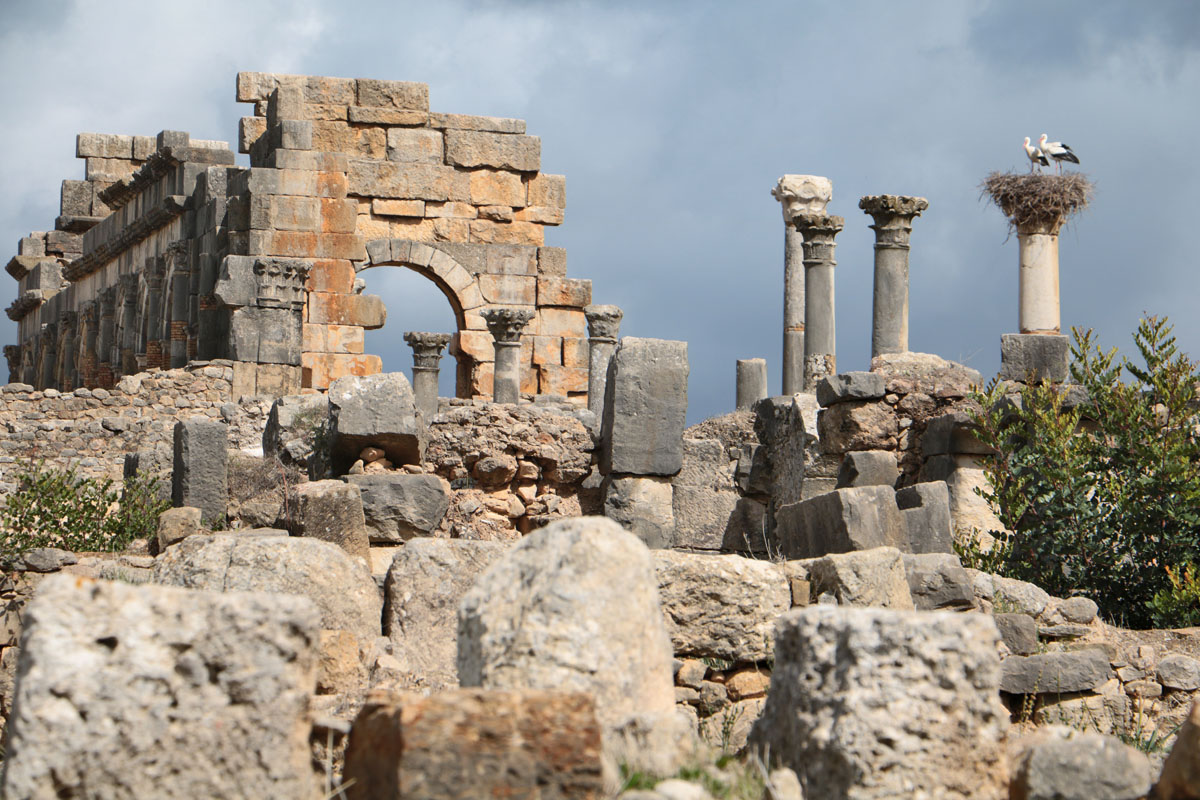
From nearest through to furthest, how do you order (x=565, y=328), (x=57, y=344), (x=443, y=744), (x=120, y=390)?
(x=443, y=744)
(x=120, y=390)
(x=565, y=328)
(x=57, y=344)

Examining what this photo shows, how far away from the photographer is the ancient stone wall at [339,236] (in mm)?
20266

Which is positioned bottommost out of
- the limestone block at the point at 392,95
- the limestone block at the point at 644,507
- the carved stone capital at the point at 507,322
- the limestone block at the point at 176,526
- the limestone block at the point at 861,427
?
the limestone block at the point at 176,526

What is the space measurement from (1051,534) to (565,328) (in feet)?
46.0

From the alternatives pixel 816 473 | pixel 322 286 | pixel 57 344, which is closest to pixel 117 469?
pixel 322 286

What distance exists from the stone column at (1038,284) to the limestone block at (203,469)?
1081cm

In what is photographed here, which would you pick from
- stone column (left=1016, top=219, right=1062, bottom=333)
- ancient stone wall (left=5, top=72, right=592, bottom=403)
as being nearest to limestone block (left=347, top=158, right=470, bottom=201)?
ancient stone wall (left=5, top=72, right=592, bottom=403)

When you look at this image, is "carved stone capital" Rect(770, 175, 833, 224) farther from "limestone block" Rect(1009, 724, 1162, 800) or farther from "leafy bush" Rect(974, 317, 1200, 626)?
"limestone block" Rect(1009, 724, 1162, 800)

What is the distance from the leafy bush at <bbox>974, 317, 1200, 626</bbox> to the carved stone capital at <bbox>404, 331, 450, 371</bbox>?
13119mm

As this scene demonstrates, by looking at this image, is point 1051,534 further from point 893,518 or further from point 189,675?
point 189,675

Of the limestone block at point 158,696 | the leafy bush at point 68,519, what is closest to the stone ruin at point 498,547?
the limestone block at point 158,696

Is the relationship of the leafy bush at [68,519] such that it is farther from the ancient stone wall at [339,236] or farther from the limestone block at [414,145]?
the limestone block at [414,145]

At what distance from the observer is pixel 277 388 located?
19719 millimetres

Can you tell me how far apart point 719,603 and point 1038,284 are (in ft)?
41.5

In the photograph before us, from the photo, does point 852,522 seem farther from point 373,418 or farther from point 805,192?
point 805,192
